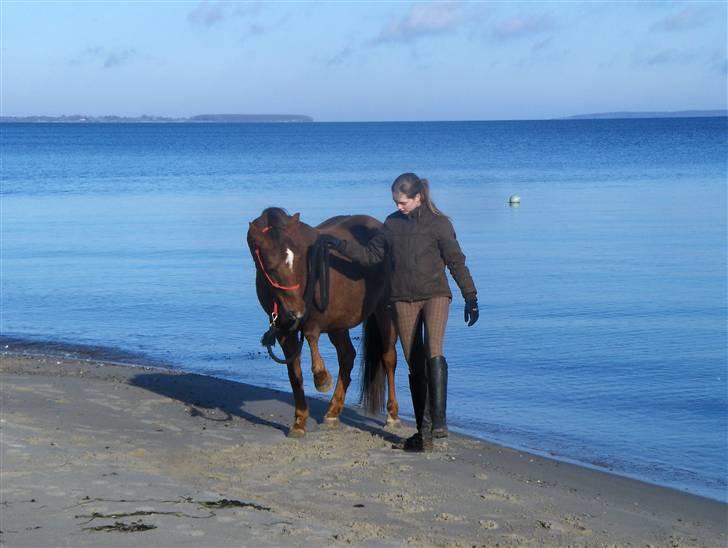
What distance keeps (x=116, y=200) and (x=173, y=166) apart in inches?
1136

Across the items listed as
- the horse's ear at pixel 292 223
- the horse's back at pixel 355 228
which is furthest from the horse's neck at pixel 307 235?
the horse's back at pixel 355 228

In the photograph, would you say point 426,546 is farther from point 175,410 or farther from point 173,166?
point 173,166

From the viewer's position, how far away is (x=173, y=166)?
69.4 m

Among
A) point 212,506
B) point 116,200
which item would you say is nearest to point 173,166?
point 116,200

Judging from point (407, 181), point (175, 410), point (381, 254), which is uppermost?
point (407, 181)

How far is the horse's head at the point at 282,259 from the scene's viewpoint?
322 inches

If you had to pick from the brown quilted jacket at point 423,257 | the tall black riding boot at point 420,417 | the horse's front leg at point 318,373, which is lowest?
the tall black riding boot at point 420,417

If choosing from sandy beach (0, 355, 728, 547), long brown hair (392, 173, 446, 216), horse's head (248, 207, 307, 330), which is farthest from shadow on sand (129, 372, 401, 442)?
long brown hair (392, 173, 446, 216)

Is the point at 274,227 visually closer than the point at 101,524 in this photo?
No

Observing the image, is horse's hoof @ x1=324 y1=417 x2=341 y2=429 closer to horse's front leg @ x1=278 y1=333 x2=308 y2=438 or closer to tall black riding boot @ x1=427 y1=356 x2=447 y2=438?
horse's front leg @ x1=278 y1=333 x2=308 y2=438

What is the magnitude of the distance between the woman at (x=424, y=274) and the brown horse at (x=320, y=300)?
315mm

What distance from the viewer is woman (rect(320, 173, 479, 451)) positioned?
809 cm

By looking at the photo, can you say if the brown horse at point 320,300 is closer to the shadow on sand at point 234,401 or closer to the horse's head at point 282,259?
the horse's head at point 282,259

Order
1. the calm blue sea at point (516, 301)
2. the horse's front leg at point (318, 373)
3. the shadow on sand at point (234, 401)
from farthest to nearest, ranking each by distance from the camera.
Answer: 1. the calm blue sea at point (516, 301)
2. the shadow on sand at point (234, 401)
3. the horse's front leg at point (318, 373)
